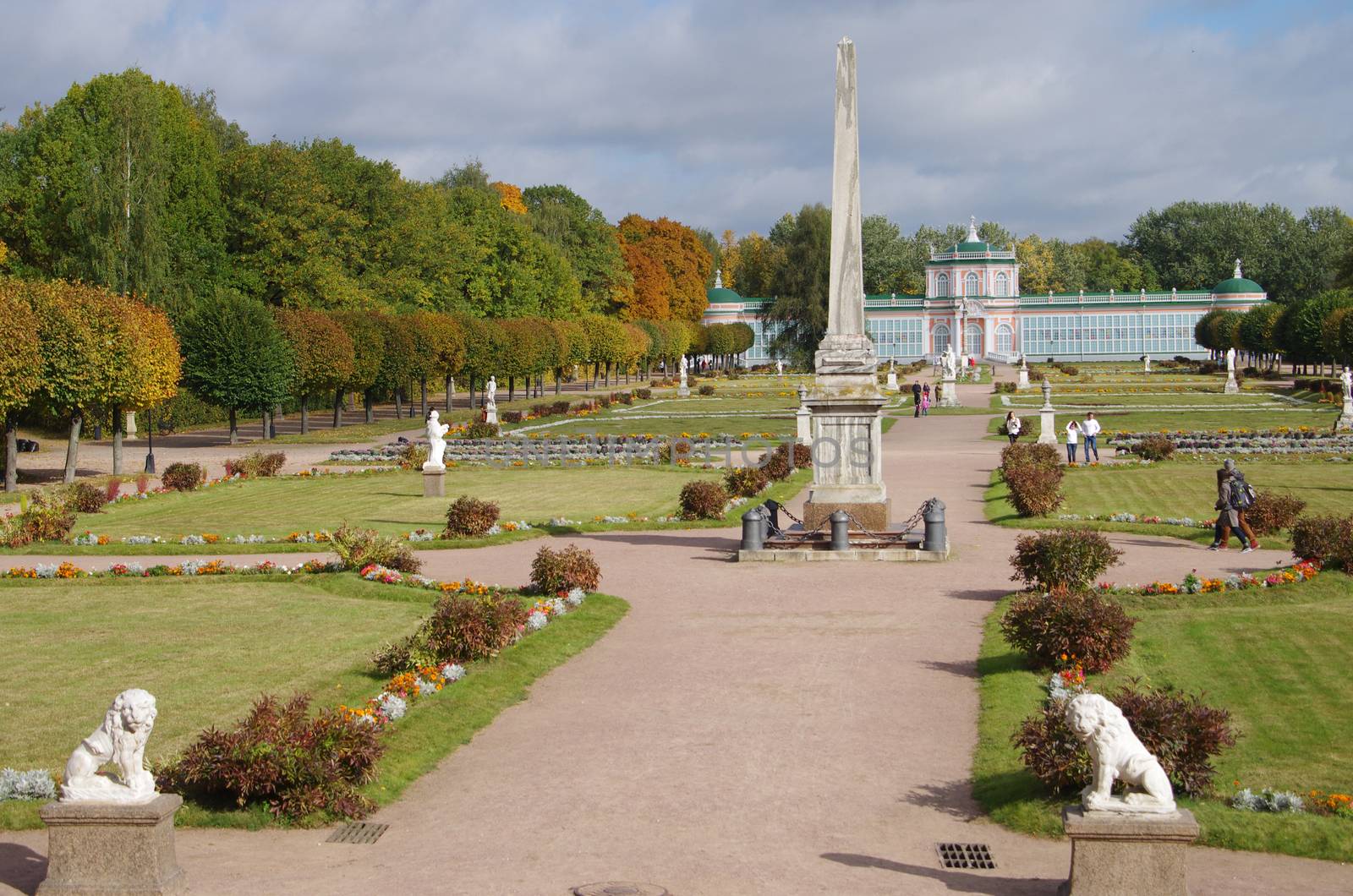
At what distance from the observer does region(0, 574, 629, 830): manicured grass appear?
12.2 metres

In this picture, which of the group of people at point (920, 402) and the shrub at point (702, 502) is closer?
the shrub at point (702, 502)

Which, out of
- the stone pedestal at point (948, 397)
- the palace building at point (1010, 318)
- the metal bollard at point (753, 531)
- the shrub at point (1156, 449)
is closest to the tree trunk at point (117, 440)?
the metal bollard at point (753, 531)

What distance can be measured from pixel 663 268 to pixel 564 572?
4183 inches

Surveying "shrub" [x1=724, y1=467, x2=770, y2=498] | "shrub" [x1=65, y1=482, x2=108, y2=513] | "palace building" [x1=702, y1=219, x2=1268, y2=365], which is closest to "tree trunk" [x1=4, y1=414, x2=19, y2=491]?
"shrub" [x1=65, y1=482, x2=108, y2=513]

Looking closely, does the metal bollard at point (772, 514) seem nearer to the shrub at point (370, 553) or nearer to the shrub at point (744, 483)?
the shrub at point (370, 553)

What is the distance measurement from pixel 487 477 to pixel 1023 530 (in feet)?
58.5

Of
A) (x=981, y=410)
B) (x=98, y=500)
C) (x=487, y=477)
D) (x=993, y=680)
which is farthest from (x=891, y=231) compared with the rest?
(x=993, y=680)

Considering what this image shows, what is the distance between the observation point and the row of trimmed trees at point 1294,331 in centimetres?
7862

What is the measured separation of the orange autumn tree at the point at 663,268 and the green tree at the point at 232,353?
65341mm

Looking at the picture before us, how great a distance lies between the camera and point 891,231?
154125 mm

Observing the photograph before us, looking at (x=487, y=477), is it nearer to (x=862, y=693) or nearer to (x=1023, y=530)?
(x=1023, y=530)

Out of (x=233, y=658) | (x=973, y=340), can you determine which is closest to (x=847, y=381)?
(x=233, y=658)

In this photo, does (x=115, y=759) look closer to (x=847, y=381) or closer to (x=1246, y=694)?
(x=1246, y=694)

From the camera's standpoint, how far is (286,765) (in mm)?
10406
